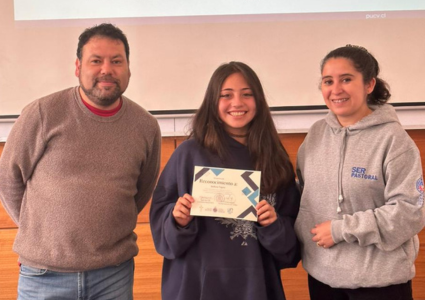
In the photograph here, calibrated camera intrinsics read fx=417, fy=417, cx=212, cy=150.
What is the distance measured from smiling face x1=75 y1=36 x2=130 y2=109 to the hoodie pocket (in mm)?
828

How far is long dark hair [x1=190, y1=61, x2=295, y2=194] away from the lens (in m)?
1.73

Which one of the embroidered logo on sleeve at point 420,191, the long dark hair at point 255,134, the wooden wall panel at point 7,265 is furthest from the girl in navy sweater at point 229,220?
the wooden wall panel at point 7,265

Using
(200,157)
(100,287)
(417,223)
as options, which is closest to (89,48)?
(200,157)

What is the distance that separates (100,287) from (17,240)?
389 millimetres

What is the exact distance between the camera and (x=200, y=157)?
174 cm

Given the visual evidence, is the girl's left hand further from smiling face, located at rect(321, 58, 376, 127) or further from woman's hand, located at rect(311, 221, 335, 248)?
smiling face, located at rect(321, 58, 376, 127)

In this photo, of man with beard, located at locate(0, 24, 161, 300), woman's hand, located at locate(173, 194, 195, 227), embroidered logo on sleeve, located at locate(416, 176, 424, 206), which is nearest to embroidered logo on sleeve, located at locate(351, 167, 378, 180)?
embroidered logo on sleeve, located at locate(416, 176, 424, 206)

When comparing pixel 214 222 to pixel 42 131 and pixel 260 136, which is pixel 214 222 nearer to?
A: pixel 260 136

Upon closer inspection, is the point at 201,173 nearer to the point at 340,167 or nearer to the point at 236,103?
the point at 236,103

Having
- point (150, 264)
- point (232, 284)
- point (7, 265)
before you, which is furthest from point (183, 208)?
point (7, 265)

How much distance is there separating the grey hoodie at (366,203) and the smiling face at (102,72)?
89cm

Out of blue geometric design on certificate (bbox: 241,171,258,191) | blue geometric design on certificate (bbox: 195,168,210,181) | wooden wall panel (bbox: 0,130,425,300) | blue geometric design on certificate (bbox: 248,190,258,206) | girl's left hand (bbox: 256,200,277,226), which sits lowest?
wooden wall panel (bbox: 0,130,425,300)

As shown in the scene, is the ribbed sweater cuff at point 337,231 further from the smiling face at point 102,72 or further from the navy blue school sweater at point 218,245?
the smiling face at point 102,72

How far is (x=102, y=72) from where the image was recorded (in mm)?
1731
